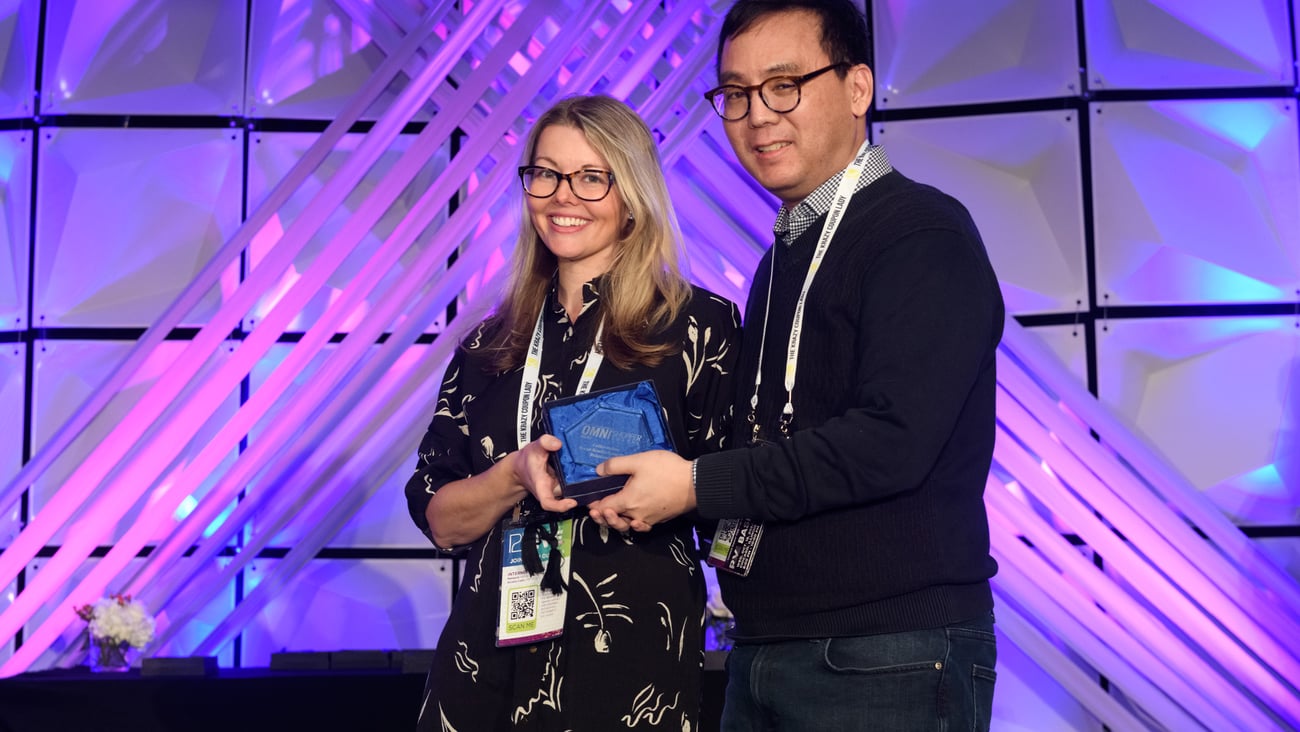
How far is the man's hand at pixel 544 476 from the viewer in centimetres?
168

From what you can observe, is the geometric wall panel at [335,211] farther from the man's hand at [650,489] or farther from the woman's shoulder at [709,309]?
the man's hand at [650,489]

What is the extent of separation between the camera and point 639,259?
6.62ft

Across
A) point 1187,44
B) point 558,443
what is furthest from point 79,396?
point 1187,44

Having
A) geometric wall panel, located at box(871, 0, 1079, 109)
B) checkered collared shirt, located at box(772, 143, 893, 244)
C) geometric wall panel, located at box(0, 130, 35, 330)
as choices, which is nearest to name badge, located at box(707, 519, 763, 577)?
checkered collared shirt, located at box(772, 143, 893, 244)

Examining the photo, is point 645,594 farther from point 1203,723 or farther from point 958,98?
point 958,98

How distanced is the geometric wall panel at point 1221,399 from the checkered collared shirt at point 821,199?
2.15m

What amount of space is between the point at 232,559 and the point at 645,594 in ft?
7.28

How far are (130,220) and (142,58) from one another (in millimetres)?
569

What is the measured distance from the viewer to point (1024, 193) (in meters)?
3.72

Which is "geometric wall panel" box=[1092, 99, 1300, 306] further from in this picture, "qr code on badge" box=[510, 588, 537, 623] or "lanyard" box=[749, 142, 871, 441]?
"qr code on badge" box=[510, 588, 537, 623]

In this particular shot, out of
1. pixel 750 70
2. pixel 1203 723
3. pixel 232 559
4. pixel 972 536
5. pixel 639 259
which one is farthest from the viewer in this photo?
pixel 232 559

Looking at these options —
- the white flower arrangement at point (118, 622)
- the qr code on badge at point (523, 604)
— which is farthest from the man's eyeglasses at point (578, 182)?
the white flower arrangement at point (118, 622)

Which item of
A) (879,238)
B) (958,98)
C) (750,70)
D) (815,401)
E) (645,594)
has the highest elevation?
(958,98)

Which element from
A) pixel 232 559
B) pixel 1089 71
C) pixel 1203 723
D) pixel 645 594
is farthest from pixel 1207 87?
pixel 232 559
